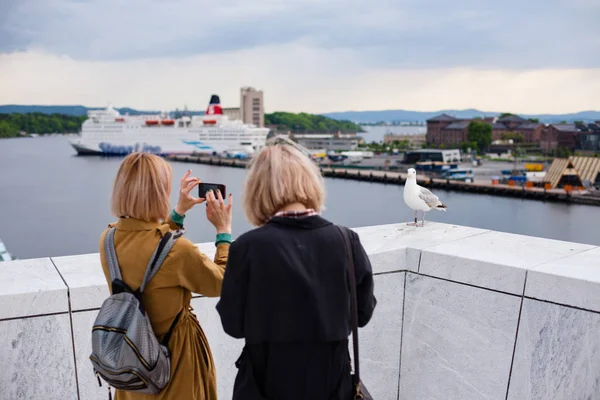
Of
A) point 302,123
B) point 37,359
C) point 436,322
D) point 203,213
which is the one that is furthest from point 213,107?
point 37,359

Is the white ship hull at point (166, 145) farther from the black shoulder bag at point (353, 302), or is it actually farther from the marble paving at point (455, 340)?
the black shoulder bag at point (353, 302)

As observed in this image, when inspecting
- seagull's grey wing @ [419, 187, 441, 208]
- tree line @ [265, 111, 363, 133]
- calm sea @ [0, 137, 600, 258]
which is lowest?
calm sea @ [0, 137, 600, 258]

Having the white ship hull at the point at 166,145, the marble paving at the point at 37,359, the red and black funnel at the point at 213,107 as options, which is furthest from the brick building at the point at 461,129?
the marble paving at the point at 37,359

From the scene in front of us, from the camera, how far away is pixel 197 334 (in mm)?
1425

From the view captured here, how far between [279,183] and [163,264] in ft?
1.11

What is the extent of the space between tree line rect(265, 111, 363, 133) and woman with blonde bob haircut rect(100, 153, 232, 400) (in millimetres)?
107975

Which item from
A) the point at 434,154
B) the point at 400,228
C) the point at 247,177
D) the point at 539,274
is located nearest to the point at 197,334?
the point at 247,177

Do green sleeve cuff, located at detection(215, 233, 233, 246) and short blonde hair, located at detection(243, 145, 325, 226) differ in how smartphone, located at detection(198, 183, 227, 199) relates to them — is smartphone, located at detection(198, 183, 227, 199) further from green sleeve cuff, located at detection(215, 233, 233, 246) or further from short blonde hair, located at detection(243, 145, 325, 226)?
short blonde hair, located at detection(243, 145, 325, 226)

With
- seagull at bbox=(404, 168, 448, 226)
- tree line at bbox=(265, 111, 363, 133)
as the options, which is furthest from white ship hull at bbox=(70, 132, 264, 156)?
seagull at bbox=(404, 168, 448, 226)

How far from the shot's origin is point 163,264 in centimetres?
129

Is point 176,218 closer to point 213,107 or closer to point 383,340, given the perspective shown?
point 383,340

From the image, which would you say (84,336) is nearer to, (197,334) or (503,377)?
(197,334)

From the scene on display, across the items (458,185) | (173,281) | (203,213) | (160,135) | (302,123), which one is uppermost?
(173,281)

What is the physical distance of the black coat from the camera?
44.4 inches
